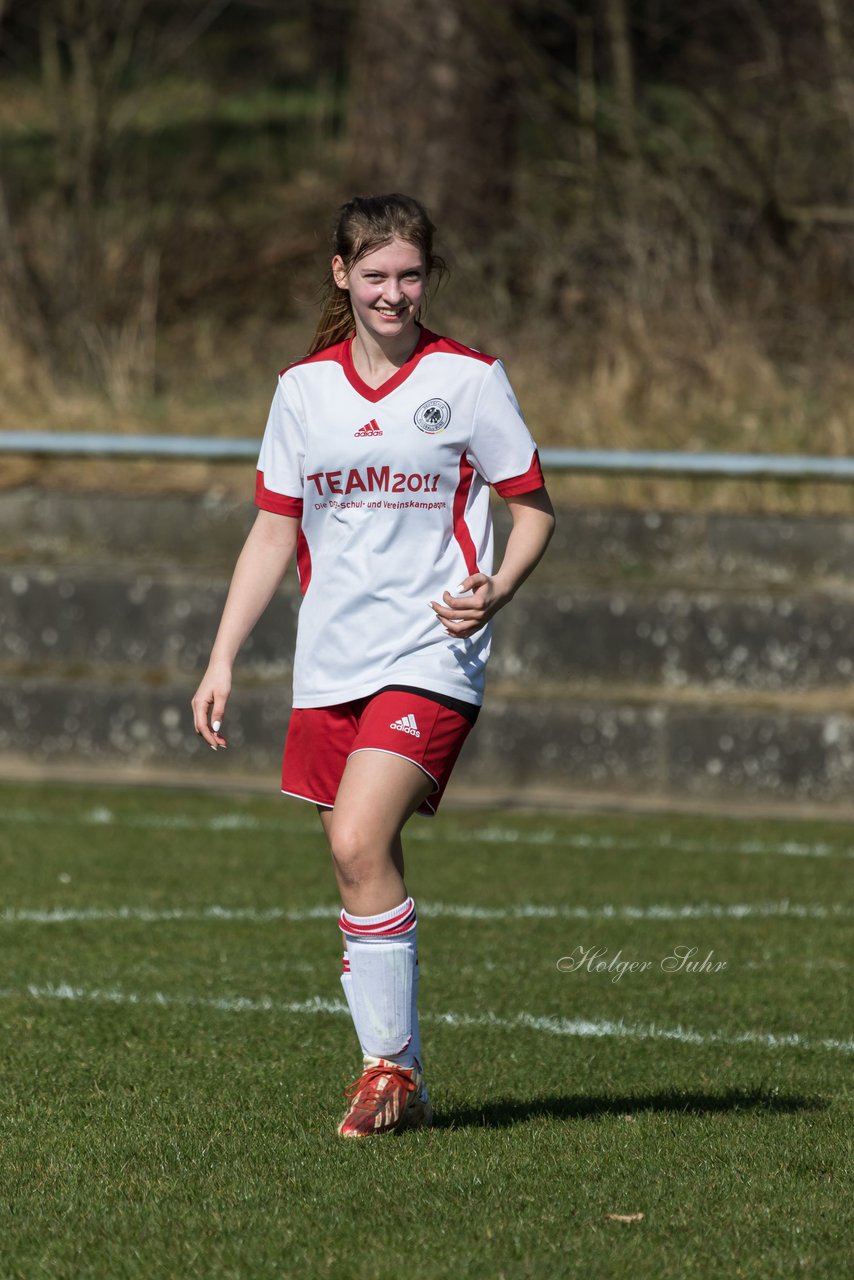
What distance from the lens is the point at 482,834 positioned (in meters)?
9.90

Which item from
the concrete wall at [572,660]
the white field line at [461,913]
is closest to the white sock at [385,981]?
the white field line at [461,913]

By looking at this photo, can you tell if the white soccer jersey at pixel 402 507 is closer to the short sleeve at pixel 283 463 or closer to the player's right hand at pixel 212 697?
the short sleeve at pixel 283 463

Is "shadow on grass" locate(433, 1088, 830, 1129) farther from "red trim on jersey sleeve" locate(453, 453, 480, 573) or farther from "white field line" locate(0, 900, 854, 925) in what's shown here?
"white field line" locate(0, 900, 854, 925)

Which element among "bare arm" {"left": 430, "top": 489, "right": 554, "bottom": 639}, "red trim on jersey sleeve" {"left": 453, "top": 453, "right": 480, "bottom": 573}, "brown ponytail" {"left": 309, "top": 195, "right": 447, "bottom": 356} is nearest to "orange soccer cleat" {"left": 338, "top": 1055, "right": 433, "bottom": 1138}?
"bare arm" {"left": 430, "top": 489, "right": 554, "bottom": 639}

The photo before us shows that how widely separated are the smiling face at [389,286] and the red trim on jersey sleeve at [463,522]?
1.10 feet

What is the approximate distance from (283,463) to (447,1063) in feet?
5.65

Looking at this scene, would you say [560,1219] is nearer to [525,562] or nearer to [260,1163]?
[260,1163]

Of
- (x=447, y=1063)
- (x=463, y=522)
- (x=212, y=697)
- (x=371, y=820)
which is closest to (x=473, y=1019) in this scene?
(x=447, y=1063)

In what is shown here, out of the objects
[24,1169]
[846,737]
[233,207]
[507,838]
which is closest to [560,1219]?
[24,1169]

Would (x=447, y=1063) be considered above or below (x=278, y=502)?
below

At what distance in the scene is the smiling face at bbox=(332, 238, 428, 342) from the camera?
455 cm

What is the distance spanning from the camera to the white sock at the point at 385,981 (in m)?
4.55

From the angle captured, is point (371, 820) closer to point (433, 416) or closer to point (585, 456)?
point (433, 416)

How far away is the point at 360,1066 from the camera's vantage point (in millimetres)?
5324
